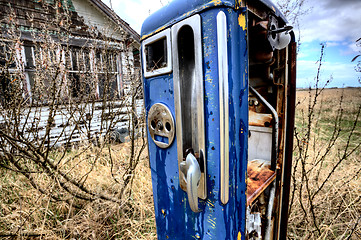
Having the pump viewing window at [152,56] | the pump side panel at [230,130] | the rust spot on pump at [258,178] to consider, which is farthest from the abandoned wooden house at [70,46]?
the pump side panel at [230,130]

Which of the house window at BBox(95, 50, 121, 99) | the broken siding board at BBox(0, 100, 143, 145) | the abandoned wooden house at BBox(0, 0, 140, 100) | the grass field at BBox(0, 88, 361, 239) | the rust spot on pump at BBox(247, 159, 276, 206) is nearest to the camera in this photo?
the rust spot on pump at BBox(247, 159, 276, 206)

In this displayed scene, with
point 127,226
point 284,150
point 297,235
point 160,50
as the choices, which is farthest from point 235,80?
point 297,235

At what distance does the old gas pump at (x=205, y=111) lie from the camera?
0.69 m

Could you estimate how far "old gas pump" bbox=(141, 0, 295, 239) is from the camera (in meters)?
0.69

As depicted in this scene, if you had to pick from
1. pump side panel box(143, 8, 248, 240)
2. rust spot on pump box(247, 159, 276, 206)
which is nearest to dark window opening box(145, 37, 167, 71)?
pump side panel box(143, 8, 248, 240)

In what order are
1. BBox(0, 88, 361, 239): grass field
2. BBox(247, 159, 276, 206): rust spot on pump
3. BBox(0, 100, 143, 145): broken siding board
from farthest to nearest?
BBox(0, 100, 143, 145): broken siding board, BBox(0, 88, 361, 239): grass field, BBox(247, 159, 276, 206): rust spot on pump

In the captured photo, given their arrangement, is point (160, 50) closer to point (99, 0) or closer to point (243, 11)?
point (243, 11)

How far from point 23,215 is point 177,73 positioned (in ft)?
8.39

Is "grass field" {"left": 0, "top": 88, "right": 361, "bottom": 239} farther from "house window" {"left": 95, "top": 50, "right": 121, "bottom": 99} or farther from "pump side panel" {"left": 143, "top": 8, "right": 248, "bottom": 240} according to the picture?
"pump side panel" {"left": 143, "top": 8, "right": 248, "bottom": 240}

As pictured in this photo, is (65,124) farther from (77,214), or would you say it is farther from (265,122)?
(265,122)

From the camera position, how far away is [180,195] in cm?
94

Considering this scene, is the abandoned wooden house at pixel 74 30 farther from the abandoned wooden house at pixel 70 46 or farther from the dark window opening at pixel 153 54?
the dark window opening at pixel 153 54

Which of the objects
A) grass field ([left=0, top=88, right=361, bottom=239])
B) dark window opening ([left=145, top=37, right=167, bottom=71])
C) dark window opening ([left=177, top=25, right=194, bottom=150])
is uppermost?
dark window opening ([left=145, top=37, right=167, bottom=71])

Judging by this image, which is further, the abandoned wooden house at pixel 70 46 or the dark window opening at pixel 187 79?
the abandoned wooden house at pixel 70 46
